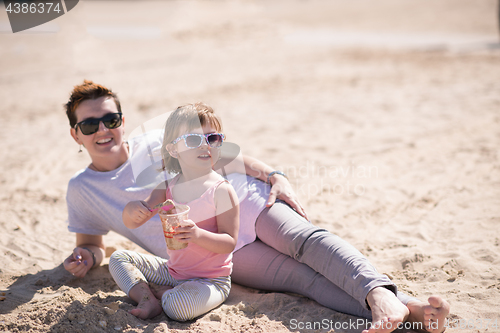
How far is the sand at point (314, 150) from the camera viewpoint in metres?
2.69

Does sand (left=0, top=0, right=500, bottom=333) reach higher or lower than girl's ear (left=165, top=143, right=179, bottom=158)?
lower

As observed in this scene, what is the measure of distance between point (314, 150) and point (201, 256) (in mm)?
3609

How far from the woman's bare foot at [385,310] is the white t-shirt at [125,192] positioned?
99cm

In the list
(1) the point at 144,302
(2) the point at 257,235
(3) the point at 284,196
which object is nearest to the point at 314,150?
(3) the point at 284,196

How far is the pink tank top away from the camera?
2457mm

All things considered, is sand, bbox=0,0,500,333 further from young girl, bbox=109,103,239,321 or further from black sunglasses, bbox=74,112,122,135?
black sunglasses, bbox=74,112,122,135

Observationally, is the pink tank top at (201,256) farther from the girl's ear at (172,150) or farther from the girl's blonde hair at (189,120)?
the girl's blonde hair at (189,120)

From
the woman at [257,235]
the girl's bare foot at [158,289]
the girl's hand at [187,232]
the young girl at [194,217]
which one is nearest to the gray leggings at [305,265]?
the woman at [257,235]

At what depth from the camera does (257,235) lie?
2.81 metres

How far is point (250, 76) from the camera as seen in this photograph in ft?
35.7

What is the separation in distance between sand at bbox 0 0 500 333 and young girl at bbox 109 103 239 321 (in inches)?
5.1

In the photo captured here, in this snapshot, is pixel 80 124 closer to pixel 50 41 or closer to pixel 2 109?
pixel 2 109

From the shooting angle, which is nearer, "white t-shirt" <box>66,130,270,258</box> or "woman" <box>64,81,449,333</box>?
"woman" <box>64,81,449,333</box>

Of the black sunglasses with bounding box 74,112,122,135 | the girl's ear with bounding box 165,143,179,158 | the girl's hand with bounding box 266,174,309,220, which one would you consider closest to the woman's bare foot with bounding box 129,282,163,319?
the girl's ear with bounding box 165,143,179,158
